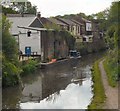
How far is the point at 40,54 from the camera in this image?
49.2 m

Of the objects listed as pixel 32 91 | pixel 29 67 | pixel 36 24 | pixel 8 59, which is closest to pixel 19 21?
pixel 36 24

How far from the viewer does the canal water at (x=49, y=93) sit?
22541 millimetres

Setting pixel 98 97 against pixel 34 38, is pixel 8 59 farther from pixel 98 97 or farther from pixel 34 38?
pixel 34 38

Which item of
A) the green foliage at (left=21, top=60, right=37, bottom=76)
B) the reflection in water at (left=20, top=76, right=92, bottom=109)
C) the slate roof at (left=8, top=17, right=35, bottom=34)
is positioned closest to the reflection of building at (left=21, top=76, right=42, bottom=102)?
the reflection in water at (left=20, top=76, right=92, bottom=109)

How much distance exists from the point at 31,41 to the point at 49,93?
75.2ft

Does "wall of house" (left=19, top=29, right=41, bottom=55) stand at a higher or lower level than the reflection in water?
higher

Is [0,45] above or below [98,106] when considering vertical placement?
above

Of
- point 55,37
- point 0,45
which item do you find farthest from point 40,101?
point 55,37

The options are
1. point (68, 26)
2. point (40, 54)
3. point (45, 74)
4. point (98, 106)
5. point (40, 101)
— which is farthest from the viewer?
point (68, 26)

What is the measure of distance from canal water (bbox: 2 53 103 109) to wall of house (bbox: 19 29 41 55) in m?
10.5

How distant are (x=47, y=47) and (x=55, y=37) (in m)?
4.30

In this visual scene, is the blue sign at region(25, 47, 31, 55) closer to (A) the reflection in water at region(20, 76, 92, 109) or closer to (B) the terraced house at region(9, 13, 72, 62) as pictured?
(B) the terraced house at region(9, 13, 72, 62)

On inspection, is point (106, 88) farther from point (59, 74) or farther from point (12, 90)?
point (59, 74)

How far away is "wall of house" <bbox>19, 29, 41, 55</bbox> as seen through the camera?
49.3 meters
